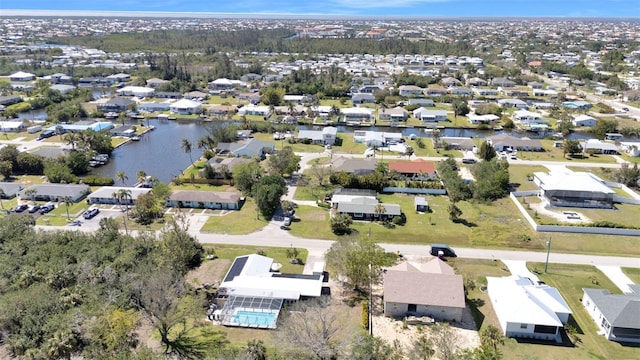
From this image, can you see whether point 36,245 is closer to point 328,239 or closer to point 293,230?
point 293,230

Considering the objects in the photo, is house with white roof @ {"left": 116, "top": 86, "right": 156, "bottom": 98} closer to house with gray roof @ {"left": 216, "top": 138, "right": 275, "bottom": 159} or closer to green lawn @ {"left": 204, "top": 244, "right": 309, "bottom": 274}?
house with gray roof @ {"left": 216, "top": 138, "right": 275, "bottom": 159}

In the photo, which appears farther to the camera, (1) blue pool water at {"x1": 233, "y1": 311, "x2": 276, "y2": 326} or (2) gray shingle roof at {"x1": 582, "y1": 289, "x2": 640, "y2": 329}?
(1) blue pool water at {"x1": 233, "y1": 311, "x2": 276, "y2": 326}

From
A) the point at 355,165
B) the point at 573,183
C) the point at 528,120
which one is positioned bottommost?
the point at 355,165

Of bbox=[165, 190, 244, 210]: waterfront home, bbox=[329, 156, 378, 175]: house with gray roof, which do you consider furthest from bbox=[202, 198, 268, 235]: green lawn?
bbox=[329, 156, 378, 175]: house with gray roof

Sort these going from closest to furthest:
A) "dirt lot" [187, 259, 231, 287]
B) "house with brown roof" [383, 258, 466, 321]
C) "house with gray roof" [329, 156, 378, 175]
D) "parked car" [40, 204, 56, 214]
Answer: "house with brown roof" [383, 258, 466, 321] → "dirt lot" [187, 259, 231, 287] → "parked car" [40, 204, 56, 214] → "house with gray roof" [329, 156, 378, 175]

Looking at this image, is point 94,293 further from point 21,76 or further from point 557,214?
point 21,76

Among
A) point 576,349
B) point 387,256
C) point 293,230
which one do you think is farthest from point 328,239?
point 576,349

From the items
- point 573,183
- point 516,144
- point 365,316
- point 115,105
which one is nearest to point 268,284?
point 365,316
